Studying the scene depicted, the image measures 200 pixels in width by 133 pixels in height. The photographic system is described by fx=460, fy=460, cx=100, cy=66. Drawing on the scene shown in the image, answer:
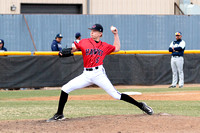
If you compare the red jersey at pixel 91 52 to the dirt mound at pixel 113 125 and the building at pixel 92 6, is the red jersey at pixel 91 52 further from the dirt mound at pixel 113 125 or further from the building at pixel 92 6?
the building at pixel 92 6

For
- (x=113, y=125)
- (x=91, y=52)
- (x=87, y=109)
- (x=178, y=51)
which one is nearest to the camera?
(x=113, y=125)

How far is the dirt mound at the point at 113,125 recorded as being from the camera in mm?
6484

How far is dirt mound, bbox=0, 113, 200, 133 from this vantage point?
6.48 metres

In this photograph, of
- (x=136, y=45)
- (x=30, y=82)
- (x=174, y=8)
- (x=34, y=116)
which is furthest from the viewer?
(x=174, y=8)

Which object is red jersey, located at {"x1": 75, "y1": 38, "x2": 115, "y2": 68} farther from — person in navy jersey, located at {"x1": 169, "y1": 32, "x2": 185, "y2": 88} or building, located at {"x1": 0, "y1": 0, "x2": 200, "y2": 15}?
building, located at {"x1": 0, "y1": 0, "x2": 200, "y2": 15}

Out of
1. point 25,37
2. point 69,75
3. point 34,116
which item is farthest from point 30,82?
point 34,116

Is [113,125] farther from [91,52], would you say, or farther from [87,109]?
[87,109]

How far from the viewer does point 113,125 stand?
6.85m

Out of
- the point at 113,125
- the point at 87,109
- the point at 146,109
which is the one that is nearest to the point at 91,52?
the point at 113,125

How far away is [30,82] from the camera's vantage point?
52.9ft

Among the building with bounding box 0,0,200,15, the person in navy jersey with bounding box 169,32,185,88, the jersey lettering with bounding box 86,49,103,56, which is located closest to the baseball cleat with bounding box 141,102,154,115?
the jersey lettering with bounding box 86,49,103,56

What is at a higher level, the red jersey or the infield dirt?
the red jersey

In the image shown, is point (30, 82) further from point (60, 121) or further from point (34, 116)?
point (60, 121)

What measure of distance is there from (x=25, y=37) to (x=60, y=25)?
1.61m
